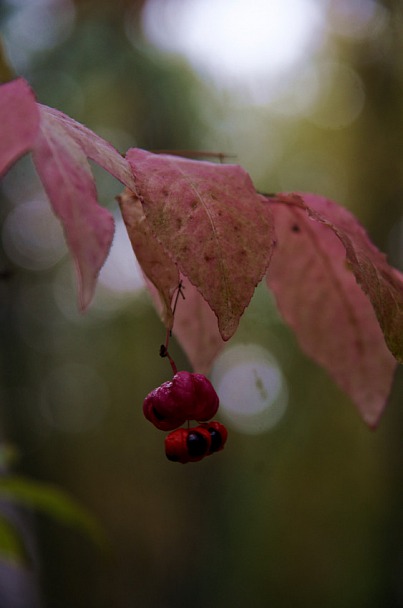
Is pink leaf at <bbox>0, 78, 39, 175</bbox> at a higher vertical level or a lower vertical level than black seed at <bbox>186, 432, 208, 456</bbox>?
higher

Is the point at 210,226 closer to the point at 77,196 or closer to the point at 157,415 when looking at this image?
the point at 77,196

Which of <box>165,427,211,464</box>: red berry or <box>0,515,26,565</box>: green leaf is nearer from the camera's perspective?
<box>165,427,211,464</box>: red berry

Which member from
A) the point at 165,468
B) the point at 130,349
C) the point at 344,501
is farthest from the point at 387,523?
the point at 130,349

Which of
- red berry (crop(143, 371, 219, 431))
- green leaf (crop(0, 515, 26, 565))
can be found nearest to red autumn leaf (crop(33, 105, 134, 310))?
red berry (crop(143, 371, 219, 431))

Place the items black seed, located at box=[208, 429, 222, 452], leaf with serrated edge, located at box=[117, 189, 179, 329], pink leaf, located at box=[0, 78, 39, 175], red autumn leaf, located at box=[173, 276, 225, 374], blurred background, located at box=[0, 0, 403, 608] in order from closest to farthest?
pink leaf, located at box=[0, 78, 39, 175] < leaf with serrated edge, located at box=[117, 189, 179, 329] < black seed, located at box=[208, 429, 222, 452] < red autumn leaf, located at box=[173, 276, 225, 374] < blurred background, located at box=[0, 0, 403, 608]

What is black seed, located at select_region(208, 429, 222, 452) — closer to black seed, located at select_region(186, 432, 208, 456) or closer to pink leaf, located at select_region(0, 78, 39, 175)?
black seed, located at select_region(186, 432, 208, 456)

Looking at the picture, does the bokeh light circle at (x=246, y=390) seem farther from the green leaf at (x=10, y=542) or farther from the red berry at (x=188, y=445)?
the red berry at (x=188, y=445)

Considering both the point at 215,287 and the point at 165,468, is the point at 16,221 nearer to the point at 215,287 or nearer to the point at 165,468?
the point at 165,468

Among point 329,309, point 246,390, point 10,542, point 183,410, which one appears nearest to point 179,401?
point 183,410
